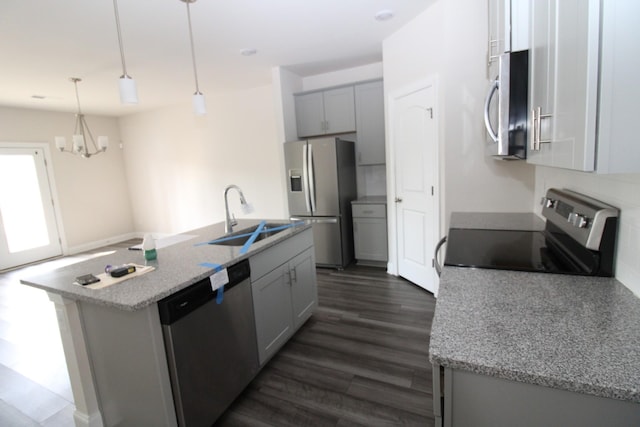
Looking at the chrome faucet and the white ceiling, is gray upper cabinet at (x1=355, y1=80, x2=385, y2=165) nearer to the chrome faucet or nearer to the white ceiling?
the white ceiling

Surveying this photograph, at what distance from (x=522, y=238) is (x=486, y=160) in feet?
3.24

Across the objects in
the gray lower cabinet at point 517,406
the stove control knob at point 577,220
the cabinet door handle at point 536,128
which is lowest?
the gray lower cabinet at point 517,406

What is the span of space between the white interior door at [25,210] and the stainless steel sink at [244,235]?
196 inches

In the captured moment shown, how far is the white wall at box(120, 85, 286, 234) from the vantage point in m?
5.24

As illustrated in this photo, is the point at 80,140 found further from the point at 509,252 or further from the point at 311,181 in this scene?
the point at 509,252

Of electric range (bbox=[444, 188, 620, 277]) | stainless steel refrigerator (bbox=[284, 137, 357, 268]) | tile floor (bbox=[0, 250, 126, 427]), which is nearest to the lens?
electric range (bbox=[444, 188, 620, 277])

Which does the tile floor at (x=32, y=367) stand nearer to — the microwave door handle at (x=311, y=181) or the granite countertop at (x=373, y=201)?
the microwave door handle at (x=311, y=181)

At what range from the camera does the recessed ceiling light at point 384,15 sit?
109 inches

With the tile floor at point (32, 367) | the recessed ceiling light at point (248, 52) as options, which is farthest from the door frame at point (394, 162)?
the tile floor at point (32, 367)

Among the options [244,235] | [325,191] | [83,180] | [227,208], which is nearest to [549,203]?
[244,235]

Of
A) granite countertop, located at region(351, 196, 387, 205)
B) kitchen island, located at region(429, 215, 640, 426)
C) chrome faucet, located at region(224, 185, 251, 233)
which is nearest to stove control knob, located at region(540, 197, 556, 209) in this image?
kitchen island, located at region(429, 215, 640, 426)

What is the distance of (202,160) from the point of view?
590cm

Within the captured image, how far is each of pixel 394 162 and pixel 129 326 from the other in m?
2.86

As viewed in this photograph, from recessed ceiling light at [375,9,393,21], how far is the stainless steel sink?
2049 mm
